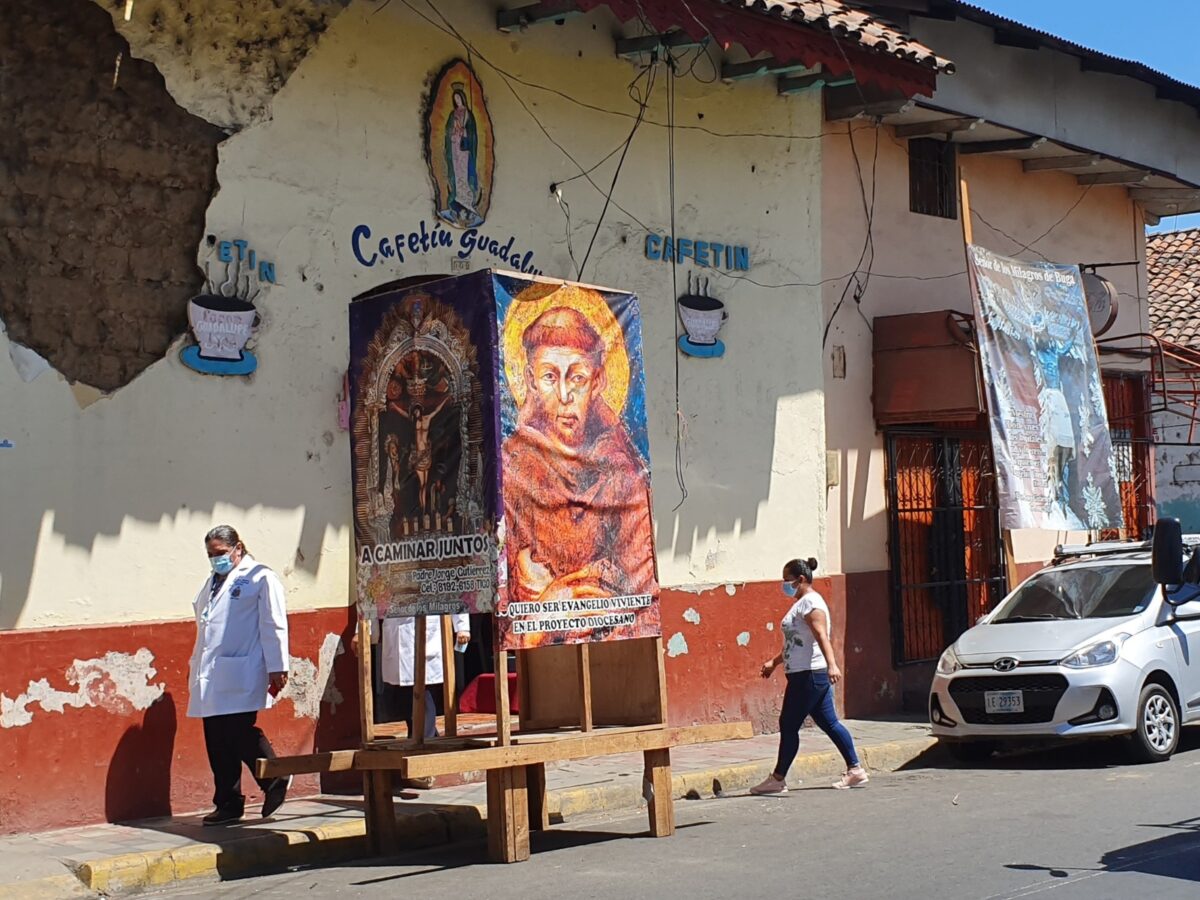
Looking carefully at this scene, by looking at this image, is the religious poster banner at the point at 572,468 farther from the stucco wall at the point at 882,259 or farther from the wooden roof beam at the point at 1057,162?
the wooden roof beam at the point at 1057,162

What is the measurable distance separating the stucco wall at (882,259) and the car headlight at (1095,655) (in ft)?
9.97

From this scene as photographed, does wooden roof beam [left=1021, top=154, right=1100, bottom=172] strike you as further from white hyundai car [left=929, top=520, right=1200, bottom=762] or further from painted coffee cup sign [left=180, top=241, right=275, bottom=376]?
painted coffee cup sign [left=180, top=241, right=275, bottom=376]

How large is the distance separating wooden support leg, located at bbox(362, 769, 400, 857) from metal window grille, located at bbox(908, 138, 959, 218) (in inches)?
358

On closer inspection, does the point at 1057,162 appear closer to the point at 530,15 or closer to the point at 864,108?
the point at 864,108

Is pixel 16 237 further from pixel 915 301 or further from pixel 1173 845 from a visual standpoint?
pixel 915 301

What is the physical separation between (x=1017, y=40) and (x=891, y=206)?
2.22 metres

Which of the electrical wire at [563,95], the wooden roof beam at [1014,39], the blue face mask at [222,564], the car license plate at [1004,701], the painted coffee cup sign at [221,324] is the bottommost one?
the car license plate at [1004,701]

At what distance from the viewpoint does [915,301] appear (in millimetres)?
15547

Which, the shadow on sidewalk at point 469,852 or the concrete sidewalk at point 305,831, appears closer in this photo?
the concrete sidewalk at point 305,831

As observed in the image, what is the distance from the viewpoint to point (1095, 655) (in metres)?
11.7

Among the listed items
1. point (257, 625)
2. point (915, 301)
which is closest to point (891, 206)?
point (915, 301)

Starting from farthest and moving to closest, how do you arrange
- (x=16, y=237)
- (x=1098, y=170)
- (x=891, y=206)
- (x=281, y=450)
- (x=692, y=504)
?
(x=1098, y=170) → (x=891, y=206) → (x=692, y=504) → (x=281, y=450) → (x=16, y=237)

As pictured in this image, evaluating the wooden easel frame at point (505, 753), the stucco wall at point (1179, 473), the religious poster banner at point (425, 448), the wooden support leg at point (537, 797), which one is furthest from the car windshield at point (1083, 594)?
the stucco wall at point (1179, 473)

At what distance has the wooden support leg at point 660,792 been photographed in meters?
9.10
